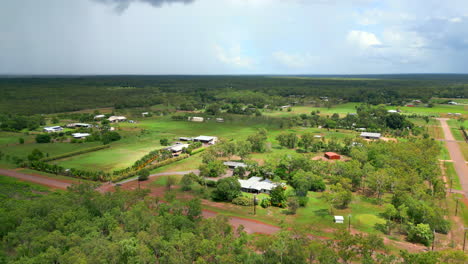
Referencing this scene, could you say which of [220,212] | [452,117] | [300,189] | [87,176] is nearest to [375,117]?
[452,117]

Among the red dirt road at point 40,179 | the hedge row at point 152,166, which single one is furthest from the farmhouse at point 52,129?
the hedge row at point 152,166

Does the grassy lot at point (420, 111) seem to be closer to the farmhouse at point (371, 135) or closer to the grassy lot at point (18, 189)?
the farmhouse at point (371, 135)

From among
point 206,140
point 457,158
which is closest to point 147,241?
point 206,140

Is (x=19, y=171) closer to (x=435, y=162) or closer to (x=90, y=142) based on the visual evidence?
(x=90, y=142)

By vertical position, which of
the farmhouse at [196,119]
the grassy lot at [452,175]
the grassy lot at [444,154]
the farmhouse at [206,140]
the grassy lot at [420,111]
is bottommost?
the grassy lot at [452,175]

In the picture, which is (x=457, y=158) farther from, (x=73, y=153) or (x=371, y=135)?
(x=73, y=153)

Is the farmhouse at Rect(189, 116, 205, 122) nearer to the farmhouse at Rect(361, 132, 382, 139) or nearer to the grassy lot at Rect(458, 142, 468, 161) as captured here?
the farmhouse at Rect(361, 132, 382, 139)
